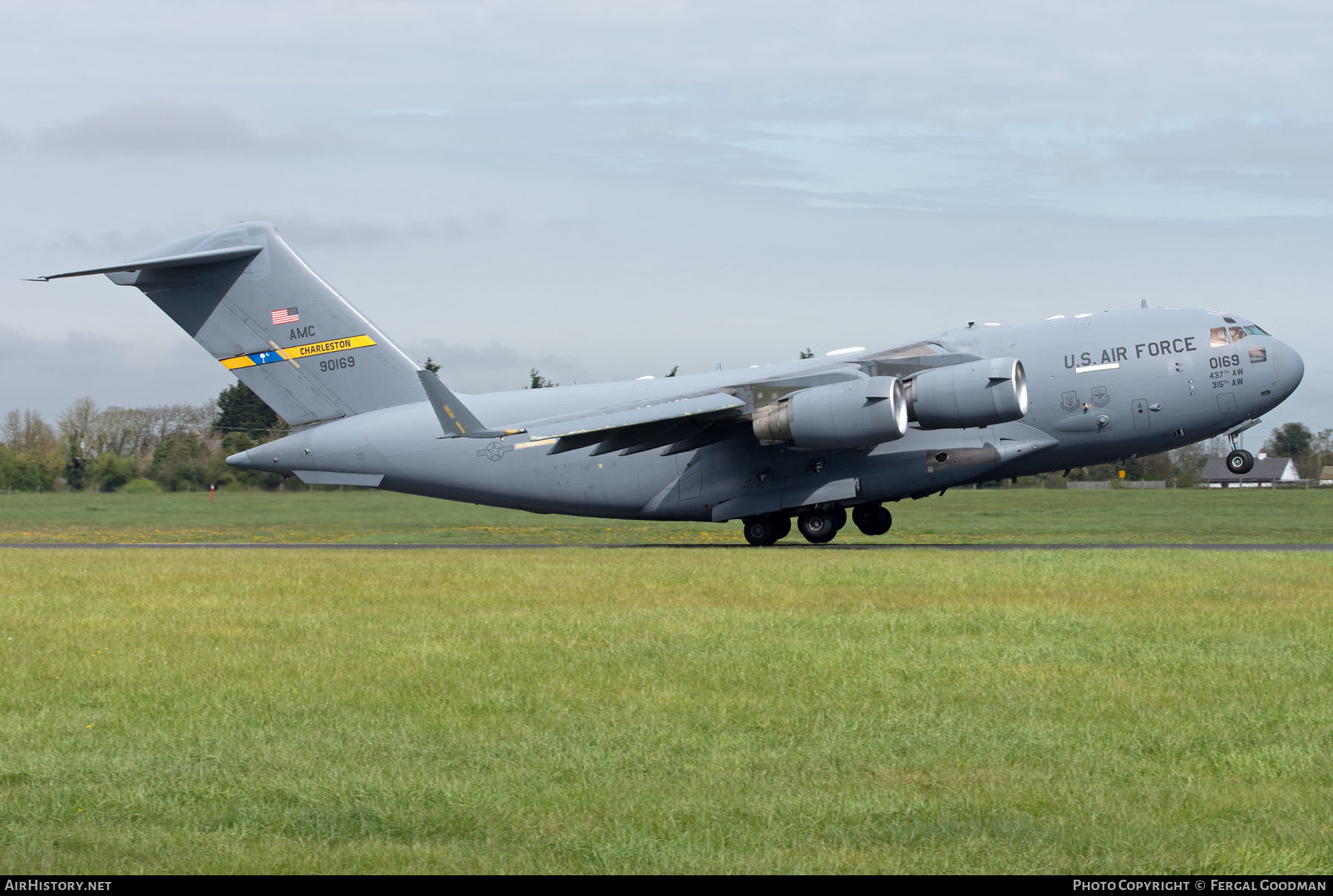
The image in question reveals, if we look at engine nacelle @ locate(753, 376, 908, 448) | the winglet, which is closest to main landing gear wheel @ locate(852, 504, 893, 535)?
engine nacelle @ locate(753, 376, 908, 448)

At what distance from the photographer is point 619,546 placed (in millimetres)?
26281

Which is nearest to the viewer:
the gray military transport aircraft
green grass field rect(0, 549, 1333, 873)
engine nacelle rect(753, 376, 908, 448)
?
green grass field rect(0, 549, 1333, 873)

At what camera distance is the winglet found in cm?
A: 2216

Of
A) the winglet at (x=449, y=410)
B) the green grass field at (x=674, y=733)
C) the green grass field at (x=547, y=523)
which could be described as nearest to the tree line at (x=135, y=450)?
the green grass field at (x=547, y=523)

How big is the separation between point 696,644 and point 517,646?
4.83 feet

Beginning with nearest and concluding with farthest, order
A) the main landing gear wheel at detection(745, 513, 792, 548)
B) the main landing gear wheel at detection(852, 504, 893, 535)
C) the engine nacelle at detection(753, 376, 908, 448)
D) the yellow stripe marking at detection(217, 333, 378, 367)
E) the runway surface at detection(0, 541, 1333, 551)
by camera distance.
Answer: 1. the engine nacelle at detection(753, 376, 908, 448)
2. the runway surface at detection(0, 541, 1333, 551)
3. the main landing gear wheel at detection(745, 513, 792, 548)
4. the yellow stripe marking at detection(217, 333, 378, 367)
5. the main landing gear wheel at detection(852, 504, 893, 535)

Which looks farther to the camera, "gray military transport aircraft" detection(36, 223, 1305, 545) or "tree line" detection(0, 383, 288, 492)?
"tree line" detection(0, 383, 288, 492)

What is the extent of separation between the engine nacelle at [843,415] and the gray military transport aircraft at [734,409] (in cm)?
4

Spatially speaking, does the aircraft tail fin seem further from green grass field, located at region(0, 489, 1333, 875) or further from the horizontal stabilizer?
green grass field, located at region(0, 489, 1333, 875)

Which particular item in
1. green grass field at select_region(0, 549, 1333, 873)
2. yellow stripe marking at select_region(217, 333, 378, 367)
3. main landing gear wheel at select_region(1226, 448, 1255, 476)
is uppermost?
yellow stripe marking at select_region(217, 333, 378, 367)

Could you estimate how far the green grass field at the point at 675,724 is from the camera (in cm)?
522

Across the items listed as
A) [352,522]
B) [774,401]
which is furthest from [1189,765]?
[352,522]

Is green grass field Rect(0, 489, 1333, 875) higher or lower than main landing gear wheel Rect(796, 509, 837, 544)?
lower

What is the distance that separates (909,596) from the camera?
13719 millimetres
